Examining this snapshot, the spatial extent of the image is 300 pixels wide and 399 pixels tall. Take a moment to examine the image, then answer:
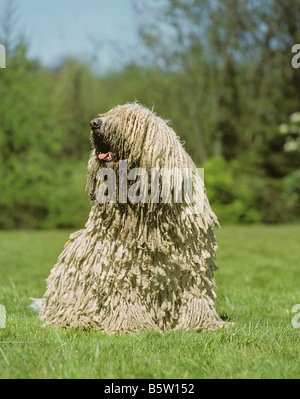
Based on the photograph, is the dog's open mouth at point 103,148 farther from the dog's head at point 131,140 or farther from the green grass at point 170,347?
the green grass at point 170,347

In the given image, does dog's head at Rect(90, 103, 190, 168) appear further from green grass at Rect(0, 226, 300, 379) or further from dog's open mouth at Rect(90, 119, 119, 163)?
green grass at Rect(0, 226, 300, 379)

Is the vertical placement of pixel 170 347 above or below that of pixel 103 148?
below

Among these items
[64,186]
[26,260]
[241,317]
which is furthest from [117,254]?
[64,186]

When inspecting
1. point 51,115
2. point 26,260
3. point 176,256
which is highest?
point 51,115

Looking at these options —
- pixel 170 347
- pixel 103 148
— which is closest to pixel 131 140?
pixel 103 148

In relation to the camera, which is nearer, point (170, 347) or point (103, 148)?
point (170, 347)

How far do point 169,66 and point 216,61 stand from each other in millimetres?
1727

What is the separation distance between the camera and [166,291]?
3.62 metres

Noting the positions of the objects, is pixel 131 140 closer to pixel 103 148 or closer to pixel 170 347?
pixel 103 148

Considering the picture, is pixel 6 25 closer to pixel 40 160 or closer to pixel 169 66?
pixel 40 160

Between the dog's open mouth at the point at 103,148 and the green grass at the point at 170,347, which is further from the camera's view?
the dog's open mouth at the point at 103,148

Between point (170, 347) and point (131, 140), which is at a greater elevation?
point (131, 140)

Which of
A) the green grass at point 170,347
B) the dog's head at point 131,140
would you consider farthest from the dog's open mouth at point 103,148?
the green grass at point 170,347

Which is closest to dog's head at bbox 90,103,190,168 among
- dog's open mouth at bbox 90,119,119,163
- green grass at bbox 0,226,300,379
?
dog's open mouth at bbox 90,119,119,163
